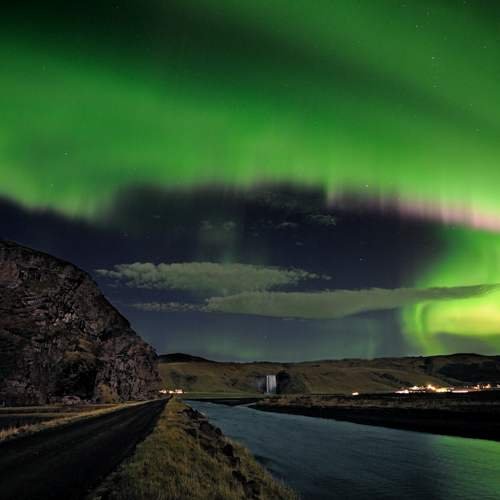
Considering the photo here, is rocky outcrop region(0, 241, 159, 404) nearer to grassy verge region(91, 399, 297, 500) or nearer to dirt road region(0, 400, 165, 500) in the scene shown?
dirt road region(0, 400, 165, 500)

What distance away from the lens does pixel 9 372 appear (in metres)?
83.6

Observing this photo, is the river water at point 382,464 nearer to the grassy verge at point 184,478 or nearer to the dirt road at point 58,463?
the grassy verge at point 184,478

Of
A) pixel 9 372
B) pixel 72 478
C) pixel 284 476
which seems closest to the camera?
pixel 72 478

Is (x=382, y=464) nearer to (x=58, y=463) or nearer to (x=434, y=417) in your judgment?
(x=58, y=463)

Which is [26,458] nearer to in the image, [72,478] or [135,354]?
[72,478]

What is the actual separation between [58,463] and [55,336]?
8776 centimetres

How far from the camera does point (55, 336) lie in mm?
100875

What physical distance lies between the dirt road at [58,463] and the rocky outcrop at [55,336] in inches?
2396

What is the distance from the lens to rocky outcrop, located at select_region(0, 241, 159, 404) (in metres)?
87.4

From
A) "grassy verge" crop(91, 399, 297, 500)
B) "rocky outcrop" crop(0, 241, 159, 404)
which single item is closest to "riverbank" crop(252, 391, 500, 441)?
"grassy verge" crop(91, 399, 297, 500)

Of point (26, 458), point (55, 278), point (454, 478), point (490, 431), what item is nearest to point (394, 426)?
point (490, 431)

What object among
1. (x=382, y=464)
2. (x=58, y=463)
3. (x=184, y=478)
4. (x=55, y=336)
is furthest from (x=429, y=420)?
(x=55, y=336)

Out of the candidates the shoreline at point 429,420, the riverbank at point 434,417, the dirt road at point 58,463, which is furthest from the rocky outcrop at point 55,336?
the dirt road at point 58,463

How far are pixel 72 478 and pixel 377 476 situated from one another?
62.2 ft
